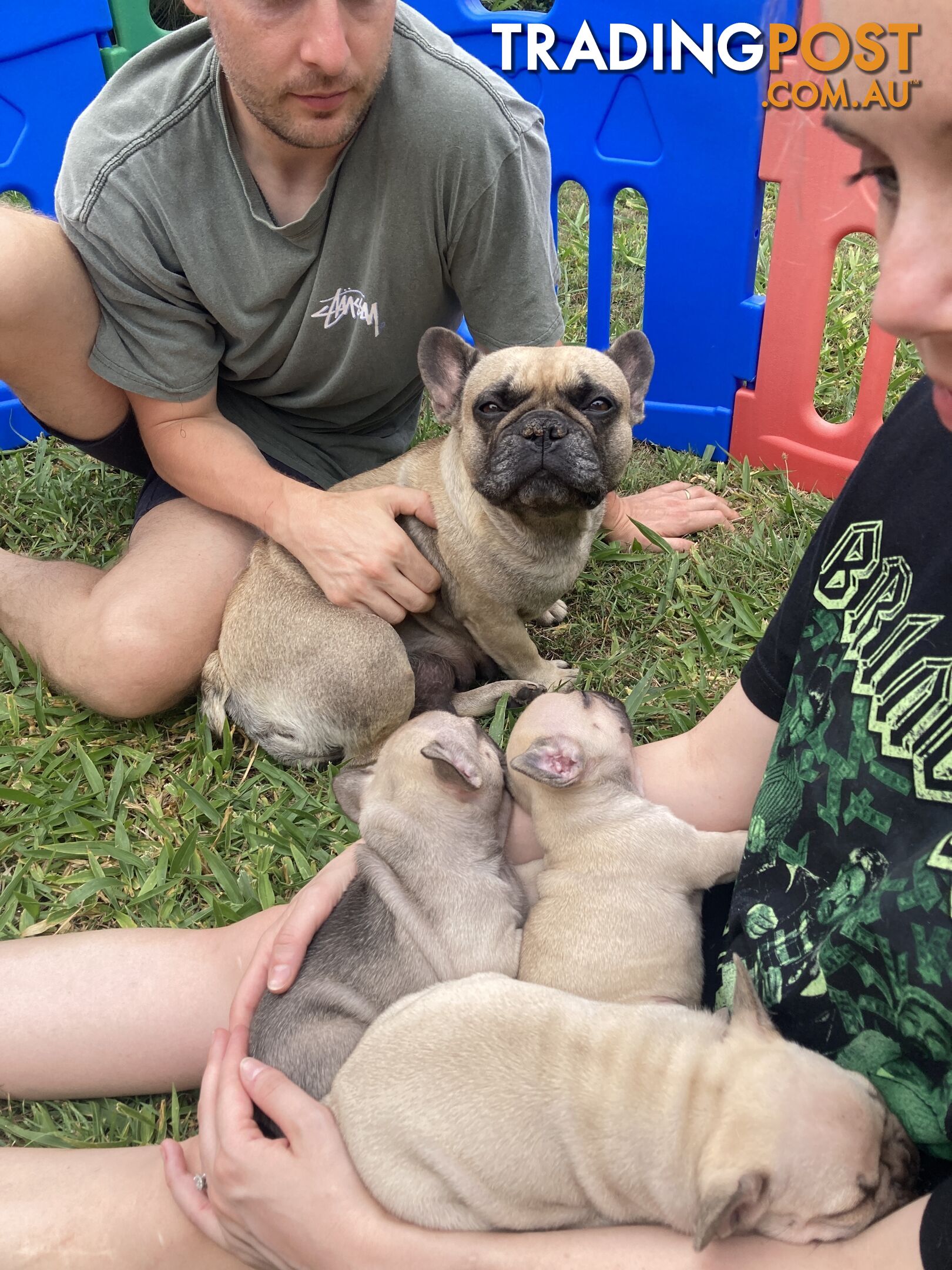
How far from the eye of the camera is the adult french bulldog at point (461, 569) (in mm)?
2699

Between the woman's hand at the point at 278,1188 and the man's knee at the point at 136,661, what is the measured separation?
1339 mm

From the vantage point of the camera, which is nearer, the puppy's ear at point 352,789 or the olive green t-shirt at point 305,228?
the puppy's ear at point 352,789

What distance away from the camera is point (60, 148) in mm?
3838

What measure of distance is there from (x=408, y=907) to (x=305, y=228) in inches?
67.9

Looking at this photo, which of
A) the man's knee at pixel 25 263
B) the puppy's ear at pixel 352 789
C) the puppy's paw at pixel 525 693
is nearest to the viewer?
the puppy's ear at pixel 352 789

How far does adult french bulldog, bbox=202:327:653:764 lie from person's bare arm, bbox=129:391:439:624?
0.21ft


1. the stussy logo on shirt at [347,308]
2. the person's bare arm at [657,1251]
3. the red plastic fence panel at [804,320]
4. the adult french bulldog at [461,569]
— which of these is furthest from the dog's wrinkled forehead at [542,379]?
the person's bare arm at [657,1251]

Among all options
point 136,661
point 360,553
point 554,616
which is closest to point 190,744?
point 136,661

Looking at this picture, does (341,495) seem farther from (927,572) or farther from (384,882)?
(927,572)

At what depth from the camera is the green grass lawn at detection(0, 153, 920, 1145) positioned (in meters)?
2.38

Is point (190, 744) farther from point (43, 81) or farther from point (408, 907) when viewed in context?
point (43, 81)

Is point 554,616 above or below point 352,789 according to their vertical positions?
below

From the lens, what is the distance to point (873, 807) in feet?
4.39

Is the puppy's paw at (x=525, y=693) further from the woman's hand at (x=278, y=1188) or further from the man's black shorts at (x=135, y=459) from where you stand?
the woman's hand at (x=278, y=1188)
